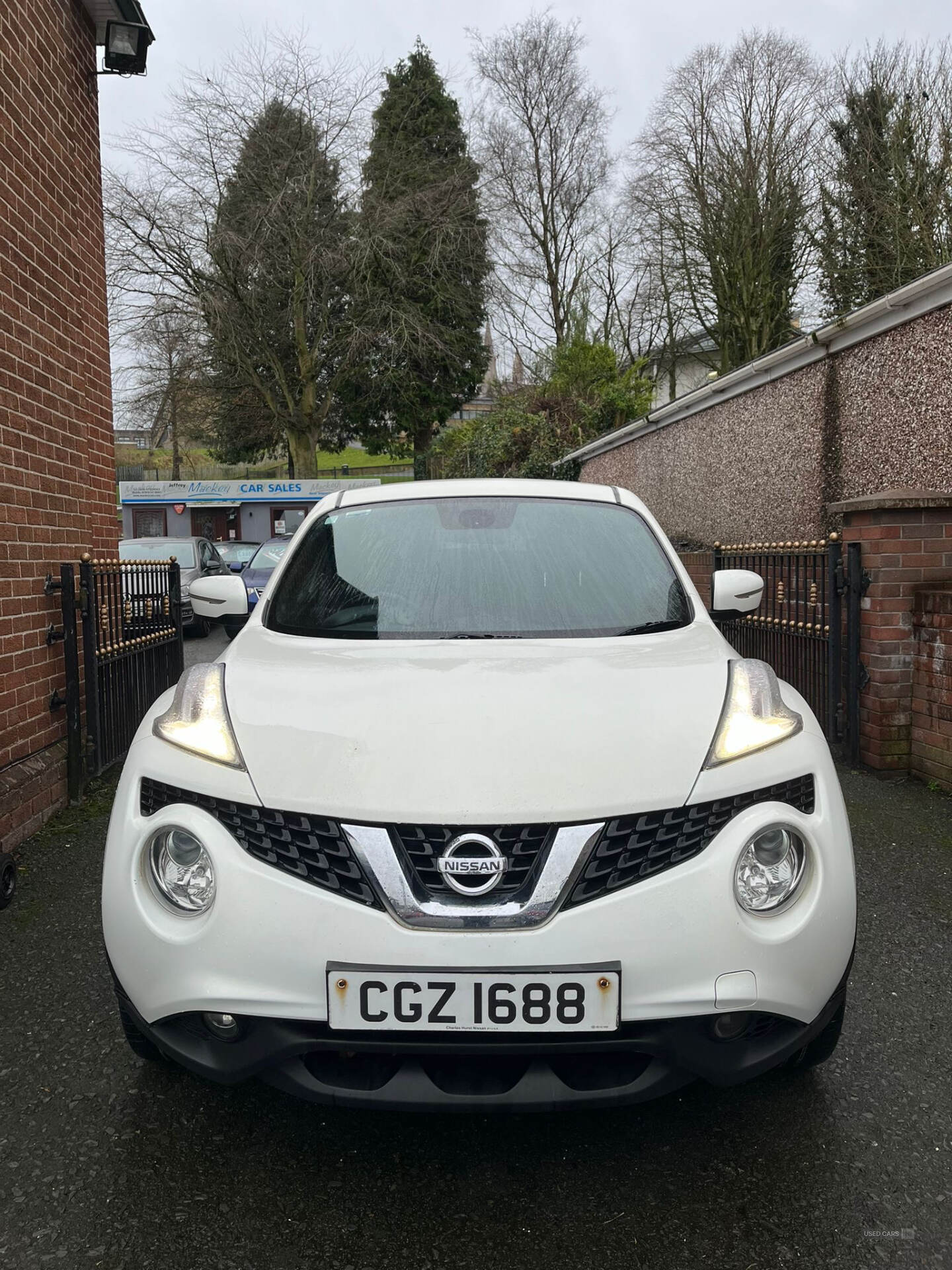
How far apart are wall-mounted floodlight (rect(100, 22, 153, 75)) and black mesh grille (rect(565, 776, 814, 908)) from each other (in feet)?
20.1

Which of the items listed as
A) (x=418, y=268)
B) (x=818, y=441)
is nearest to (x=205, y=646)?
(x=818, y=441)

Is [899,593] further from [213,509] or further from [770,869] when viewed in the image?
[213,509]

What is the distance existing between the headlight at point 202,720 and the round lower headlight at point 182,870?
0.18m

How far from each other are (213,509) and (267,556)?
61.4 feet

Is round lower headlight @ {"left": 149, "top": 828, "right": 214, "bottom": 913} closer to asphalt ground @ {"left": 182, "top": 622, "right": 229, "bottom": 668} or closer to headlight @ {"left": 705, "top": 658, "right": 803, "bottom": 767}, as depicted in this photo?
headlight @ {"left": 705, "top": 658, "right": 803, "bottom": 767}

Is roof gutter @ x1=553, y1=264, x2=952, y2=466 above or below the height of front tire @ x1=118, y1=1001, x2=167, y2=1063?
above

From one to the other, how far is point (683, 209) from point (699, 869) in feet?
92.1

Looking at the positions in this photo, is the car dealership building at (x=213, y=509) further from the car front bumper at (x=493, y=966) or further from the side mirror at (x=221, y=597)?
the car front bumper at (x=493, y=966)

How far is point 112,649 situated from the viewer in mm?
5742

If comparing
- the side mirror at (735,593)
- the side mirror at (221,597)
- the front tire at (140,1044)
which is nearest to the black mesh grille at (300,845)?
the front tire at (140,1044)

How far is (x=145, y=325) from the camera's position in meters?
24.9

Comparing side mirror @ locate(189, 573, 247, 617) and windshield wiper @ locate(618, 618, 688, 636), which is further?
side mirror @ locate(189, 573, 247, 617)

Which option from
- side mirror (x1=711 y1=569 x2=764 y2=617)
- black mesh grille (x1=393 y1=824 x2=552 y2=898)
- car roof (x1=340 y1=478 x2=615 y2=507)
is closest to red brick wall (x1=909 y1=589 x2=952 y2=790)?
side mirror (x1=711 y1=569 x2=764 y2=617)

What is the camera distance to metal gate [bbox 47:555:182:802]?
5160 millimetres
